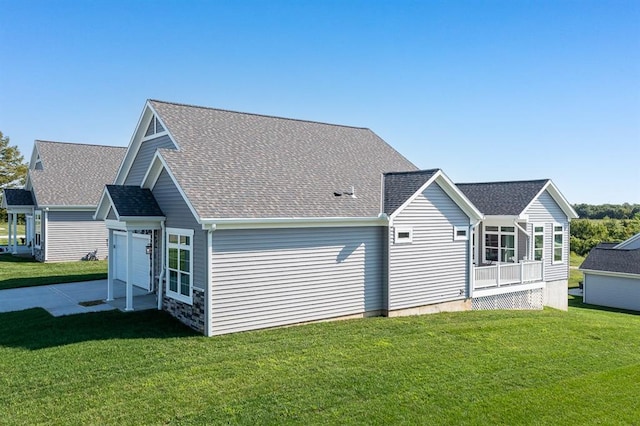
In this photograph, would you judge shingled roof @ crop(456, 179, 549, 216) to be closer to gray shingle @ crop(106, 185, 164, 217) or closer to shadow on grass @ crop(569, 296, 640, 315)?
shadow on grass @ crop(569, 296, 640, 315)

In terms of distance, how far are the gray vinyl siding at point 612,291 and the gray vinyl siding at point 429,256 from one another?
19602mm

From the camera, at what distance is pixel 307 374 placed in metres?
8.48

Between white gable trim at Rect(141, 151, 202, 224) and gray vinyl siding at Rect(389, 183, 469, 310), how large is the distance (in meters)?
5.90

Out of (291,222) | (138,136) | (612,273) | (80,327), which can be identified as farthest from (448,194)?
(612,273)

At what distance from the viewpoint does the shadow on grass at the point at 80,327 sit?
10.1m

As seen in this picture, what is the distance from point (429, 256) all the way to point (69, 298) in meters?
11.6

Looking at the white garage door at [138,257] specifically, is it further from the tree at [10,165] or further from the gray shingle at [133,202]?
the tree at [10,165]

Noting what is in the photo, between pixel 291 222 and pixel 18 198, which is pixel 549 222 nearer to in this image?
pixel 291 222

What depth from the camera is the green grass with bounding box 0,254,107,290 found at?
17.5m

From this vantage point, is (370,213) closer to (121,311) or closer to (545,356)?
(545,356)

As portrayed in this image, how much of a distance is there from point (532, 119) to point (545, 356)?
17.8 metres

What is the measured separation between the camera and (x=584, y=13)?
16.7 metres

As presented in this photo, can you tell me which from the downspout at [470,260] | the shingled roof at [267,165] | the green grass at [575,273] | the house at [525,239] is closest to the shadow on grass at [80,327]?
the shingled roof at [267,165]

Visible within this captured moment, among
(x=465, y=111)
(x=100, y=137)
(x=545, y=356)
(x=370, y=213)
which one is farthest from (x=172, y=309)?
(x=100, y=137)
